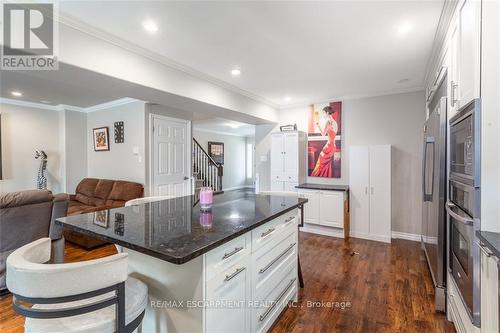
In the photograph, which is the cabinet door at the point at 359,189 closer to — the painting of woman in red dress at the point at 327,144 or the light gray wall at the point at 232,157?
the painting of woman in red dress at the point at 327,144

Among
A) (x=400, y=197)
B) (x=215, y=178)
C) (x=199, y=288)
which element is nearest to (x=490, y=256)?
(x=199, y=288)

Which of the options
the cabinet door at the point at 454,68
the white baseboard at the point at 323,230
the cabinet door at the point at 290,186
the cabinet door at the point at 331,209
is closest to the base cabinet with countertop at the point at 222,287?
the cabinet door at the point at 454,68

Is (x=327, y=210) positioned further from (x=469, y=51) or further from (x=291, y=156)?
(x=469, y=51)

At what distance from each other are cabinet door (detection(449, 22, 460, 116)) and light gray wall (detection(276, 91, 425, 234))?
7.54 feet

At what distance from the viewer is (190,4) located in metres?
1.92

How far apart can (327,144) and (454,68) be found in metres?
2.91

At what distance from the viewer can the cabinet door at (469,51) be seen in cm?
142

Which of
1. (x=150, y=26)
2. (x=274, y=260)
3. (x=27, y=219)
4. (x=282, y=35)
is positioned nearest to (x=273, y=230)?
(x=274, y=260)

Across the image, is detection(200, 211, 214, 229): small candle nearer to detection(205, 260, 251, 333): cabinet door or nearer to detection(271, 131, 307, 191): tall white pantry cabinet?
detection(205, 260, 251, 333): cabinet door

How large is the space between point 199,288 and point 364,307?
182 centimetres

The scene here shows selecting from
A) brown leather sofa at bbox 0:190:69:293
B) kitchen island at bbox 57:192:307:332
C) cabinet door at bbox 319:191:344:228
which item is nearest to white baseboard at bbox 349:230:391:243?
cabinet door at bbox 319:191:344:228

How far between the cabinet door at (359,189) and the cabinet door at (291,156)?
989 millimetres

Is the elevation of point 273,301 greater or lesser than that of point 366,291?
greater

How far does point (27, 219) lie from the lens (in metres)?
2.54
